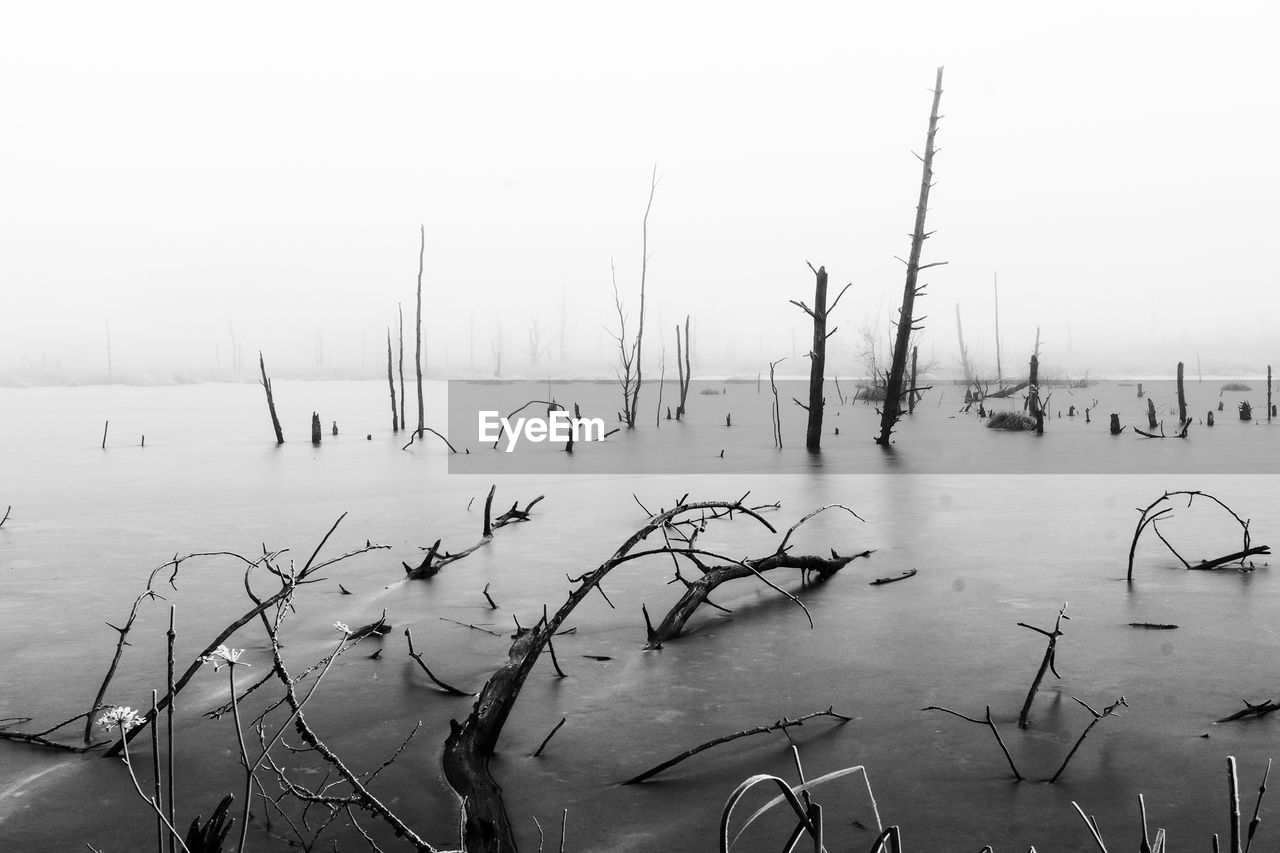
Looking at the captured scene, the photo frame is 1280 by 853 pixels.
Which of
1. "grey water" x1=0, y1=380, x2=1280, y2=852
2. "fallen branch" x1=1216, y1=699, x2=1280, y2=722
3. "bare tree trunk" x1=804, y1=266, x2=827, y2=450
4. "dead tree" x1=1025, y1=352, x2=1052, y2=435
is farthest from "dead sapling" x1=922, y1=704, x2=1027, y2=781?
"dead tree" x1=1025, y1=352, x2=1052, y2=435

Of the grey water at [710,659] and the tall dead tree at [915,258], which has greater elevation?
the tall dead tree at [915,258]

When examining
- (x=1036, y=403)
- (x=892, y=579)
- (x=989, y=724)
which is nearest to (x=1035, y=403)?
(x=1036, y=403)

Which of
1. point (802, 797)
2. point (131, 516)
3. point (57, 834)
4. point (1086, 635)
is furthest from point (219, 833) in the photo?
point (131, 516)

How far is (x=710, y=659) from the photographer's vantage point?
178 inches

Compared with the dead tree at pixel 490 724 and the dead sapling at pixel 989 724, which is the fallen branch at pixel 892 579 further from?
the dead tree at pixel 490 724

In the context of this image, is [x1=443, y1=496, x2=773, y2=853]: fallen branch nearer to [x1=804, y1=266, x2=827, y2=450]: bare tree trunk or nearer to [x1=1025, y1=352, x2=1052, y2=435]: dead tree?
[x1=804, y1=266, x2=827, y2=450]: bare tree trunk

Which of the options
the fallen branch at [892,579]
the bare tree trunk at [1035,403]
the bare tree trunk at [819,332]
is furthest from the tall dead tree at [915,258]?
the fallen branch at [892,579]

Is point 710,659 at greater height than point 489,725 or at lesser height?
lesser

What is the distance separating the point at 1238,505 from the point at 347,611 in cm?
868

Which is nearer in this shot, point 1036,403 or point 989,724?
point 989,724

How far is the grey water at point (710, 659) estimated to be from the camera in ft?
9.82

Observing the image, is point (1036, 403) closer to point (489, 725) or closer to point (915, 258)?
point (915, 258)

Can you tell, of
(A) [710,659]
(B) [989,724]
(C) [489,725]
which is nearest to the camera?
(B) [989,724]

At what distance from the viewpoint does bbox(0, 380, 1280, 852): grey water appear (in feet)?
9.82
